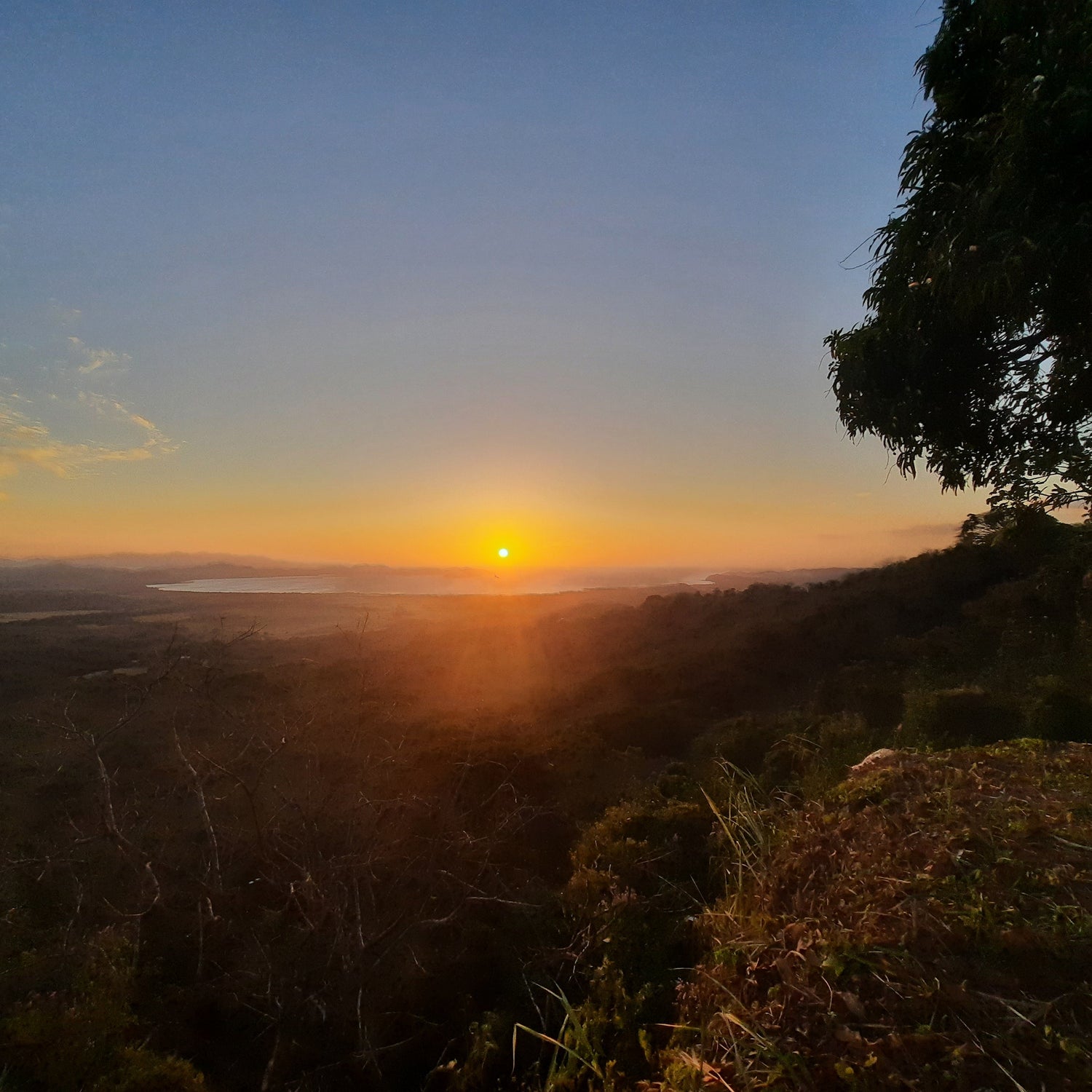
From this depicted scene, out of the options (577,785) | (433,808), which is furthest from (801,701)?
(433,808)

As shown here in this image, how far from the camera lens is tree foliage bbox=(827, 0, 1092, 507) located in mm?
5754

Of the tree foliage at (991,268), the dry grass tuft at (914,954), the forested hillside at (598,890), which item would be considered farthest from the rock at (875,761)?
the tree foliage at (991,268)

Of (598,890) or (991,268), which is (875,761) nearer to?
(598,890)

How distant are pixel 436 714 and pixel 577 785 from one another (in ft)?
24.8

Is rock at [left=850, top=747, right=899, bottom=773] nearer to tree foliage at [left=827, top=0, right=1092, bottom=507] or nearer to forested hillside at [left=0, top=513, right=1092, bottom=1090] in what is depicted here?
forested hillside at [left=0, top=513, right=1092, bottom=1090]

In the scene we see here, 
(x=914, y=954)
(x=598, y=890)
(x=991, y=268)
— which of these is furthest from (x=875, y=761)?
(x=991, y=268)

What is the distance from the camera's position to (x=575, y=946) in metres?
5.80

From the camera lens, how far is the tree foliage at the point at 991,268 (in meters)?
5.75

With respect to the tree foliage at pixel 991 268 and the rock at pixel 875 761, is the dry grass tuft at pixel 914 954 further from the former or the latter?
the tree foliage at pixel 991 268

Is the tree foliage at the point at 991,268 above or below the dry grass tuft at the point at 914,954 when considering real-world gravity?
above

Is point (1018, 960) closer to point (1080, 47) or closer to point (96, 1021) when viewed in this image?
point (96, 1021)

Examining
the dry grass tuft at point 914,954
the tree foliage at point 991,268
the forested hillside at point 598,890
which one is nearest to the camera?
the dry grass tuft at point 914,954

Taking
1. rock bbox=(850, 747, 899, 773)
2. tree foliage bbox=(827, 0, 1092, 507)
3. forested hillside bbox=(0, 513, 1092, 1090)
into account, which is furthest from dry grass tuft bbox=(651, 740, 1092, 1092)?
tree foliage bbox=(827, 0, 1092, 507)

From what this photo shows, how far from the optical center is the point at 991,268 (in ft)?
19.7
